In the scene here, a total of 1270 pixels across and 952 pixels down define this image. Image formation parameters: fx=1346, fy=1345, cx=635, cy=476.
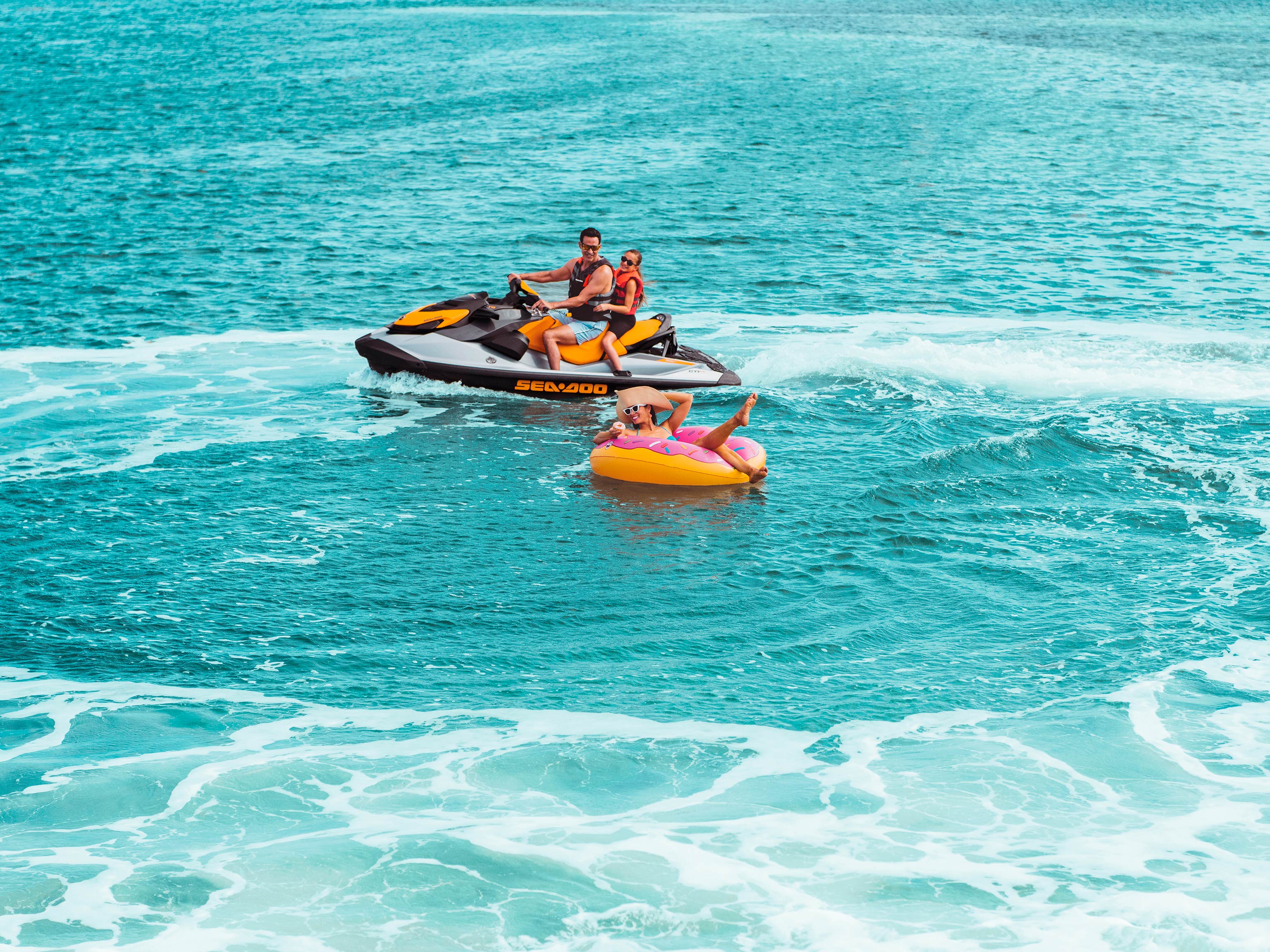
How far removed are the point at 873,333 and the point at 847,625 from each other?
35.1 ft

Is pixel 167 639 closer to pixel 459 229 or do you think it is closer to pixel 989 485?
pixel 989 485

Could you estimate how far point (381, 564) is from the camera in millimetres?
12906

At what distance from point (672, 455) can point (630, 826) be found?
6.35m

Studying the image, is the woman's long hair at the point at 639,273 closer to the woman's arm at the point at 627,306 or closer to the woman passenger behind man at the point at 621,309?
the woman passenger behind man at the point at 621,309

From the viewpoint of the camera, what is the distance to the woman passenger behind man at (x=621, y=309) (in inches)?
712

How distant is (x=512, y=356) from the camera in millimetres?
18016

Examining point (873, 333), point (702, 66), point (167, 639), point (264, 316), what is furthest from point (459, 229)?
point (702, 66)

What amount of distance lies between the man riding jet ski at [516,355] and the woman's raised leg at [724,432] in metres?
3.29

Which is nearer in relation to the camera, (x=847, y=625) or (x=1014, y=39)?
(x=847, y=625)

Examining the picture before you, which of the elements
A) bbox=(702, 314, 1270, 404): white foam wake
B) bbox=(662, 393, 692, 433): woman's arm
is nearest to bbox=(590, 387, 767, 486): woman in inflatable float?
bbox=(662, 393, 692, 433): woman's arm

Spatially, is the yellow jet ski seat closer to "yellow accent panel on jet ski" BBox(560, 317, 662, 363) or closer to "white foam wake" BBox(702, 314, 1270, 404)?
"yellow accent panel on jet ski" BBox(560, 317, 662, 363)

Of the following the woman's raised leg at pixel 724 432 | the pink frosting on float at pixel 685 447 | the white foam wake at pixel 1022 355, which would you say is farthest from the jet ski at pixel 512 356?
the woman's raised leg at pixel 724 432

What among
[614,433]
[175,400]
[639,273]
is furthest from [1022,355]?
[175,400]

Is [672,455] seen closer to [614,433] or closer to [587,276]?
[614,433]
